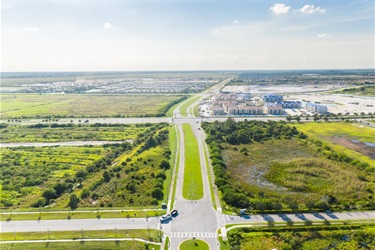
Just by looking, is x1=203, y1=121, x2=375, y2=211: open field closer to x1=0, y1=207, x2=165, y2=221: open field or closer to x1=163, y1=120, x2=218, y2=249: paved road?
x1=163, y1=120, x2=218, y2=249: paved road

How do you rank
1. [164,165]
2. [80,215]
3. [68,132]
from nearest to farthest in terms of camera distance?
[80,215], [164,165], [68,132]

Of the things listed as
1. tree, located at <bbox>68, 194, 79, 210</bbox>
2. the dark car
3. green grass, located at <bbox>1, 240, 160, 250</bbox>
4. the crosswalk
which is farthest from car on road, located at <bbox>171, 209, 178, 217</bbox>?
tree, located at <bbox>68, 194, 79, 210</bbox>

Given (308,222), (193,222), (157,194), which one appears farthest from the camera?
(157,194)

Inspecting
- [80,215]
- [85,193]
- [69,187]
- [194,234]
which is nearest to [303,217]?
[194,234]

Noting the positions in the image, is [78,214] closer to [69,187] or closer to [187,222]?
[69,187]

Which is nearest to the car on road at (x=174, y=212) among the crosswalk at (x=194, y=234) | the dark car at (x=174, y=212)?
the dark car at (x=174, y=212)

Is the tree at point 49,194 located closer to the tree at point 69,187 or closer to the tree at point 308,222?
the tree at point 69,187

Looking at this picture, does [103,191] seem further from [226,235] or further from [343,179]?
[343,179]
